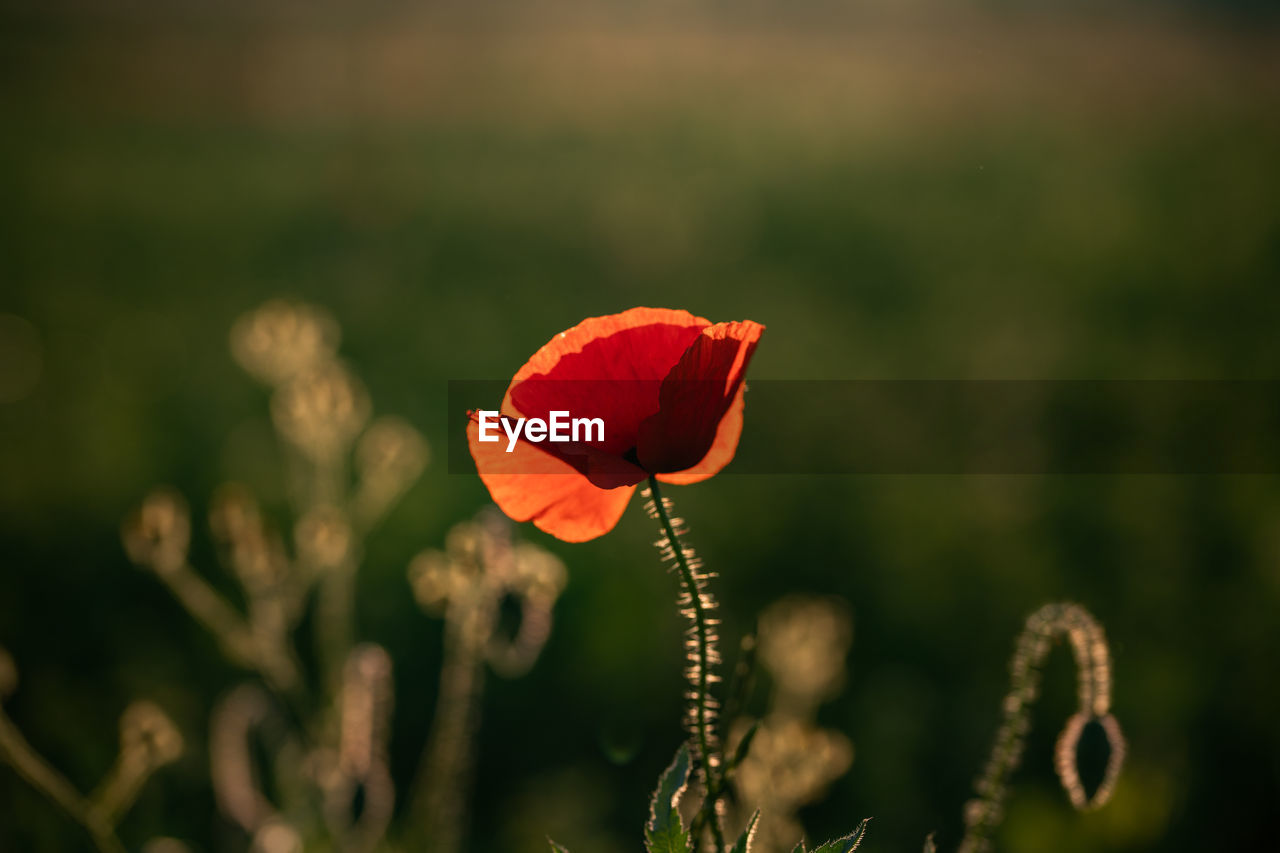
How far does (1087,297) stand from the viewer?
3006 mm

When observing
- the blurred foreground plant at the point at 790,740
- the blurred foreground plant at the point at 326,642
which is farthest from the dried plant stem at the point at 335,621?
the blurred foreground plant at the point at 790,740

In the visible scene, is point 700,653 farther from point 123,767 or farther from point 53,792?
point 123,767

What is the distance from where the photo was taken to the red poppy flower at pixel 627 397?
631 mm

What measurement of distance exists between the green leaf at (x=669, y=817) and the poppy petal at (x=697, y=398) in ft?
0.58

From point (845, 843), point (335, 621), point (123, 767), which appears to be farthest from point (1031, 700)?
point (335, 621)

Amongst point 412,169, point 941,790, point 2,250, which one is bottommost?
point 941,790

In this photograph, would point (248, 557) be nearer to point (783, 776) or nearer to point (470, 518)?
point (783, 776)

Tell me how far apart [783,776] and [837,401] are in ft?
5.71

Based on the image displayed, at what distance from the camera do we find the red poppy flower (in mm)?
631

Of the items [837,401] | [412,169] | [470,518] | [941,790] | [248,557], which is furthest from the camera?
[412,169]

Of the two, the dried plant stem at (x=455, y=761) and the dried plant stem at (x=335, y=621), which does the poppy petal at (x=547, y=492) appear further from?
the dried plant stem at (x=335, y=621)

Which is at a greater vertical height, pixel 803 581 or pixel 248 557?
pixel 248 557

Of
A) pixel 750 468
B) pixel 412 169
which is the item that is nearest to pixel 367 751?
pixel 750 468

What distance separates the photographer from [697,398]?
2.07 feet
